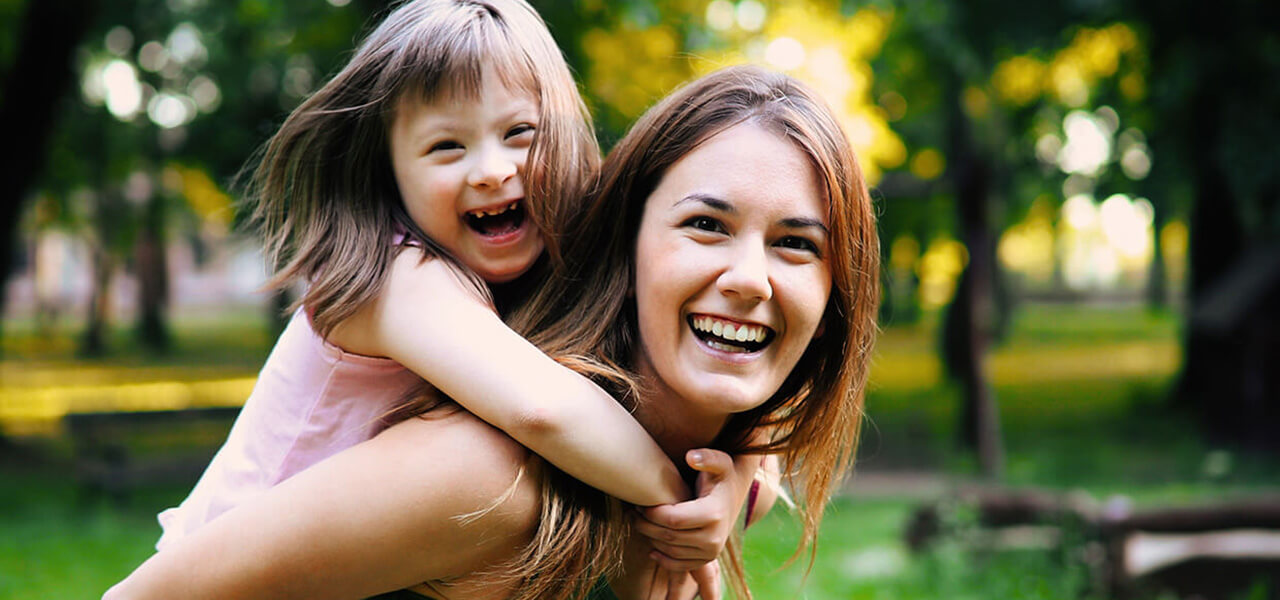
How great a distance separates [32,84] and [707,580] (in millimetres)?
12354

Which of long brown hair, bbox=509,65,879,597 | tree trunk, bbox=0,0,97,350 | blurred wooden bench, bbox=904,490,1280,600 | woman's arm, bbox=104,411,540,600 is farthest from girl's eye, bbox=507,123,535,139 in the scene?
tree trunk, bbox=0,0,97,350

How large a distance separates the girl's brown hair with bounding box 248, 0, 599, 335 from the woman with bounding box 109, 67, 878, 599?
152 millimetres

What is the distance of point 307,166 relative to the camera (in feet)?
7.73

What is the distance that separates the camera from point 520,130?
7.72ft

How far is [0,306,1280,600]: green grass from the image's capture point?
7.97 metres

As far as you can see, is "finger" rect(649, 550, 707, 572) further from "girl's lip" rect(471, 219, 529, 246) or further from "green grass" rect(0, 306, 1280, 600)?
"girl's lip" rect(471, 219, 529, 246)

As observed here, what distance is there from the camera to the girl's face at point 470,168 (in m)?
2.28

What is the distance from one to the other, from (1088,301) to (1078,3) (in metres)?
51.4

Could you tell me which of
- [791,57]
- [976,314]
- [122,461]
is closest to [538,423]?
[122,461]

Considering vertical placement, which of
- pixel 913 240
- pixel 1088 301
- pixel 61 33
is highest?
pixel 61 33

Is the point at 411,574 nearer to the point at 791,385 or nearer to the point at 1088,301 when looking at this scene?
the point at 791,385

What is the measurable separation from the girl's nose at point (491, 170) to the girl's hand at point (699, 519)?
2.15ft

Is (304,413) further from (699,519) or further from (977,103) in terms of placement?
(977,103)

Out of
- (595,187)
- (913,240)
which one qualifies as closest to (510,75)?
(595,187)
